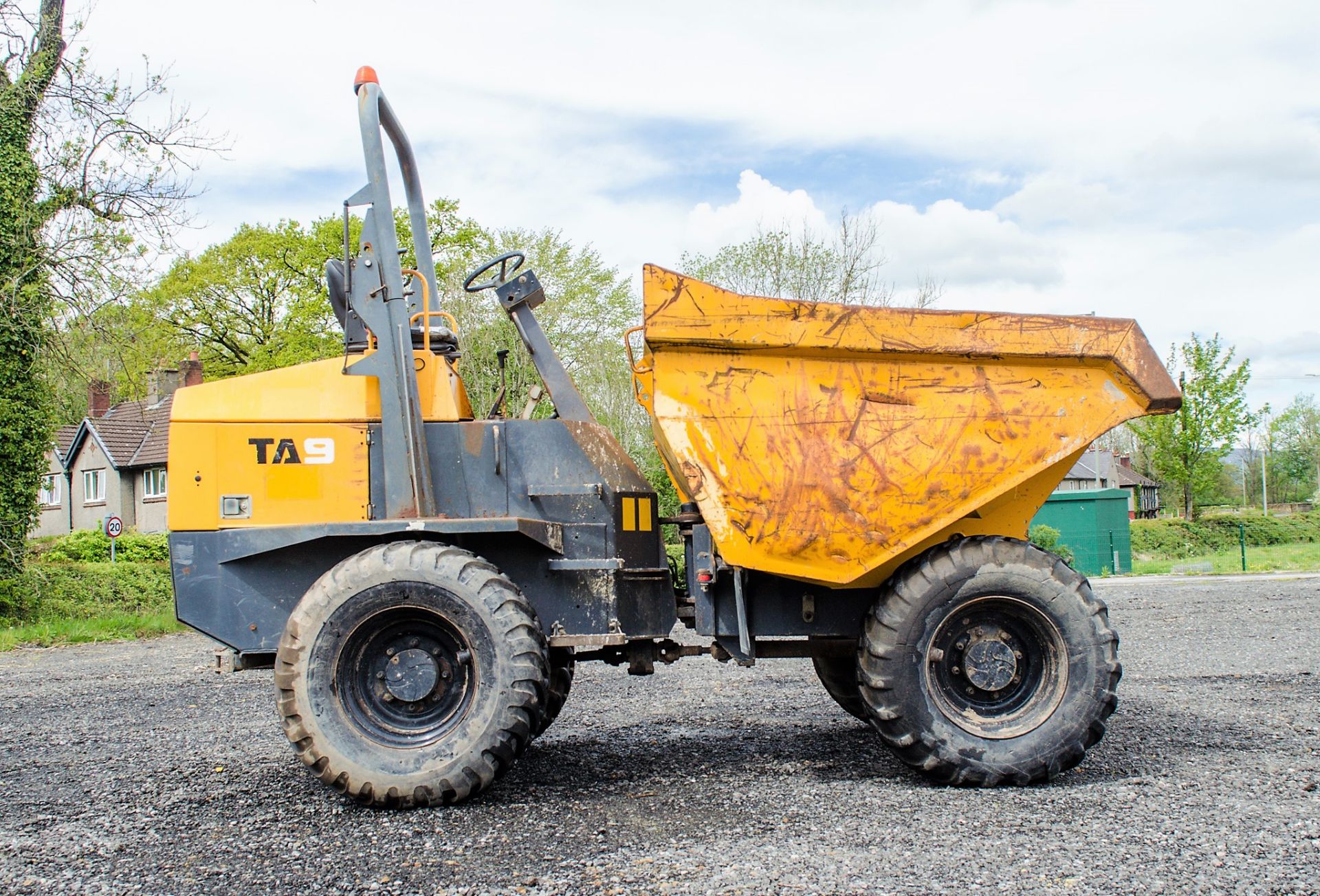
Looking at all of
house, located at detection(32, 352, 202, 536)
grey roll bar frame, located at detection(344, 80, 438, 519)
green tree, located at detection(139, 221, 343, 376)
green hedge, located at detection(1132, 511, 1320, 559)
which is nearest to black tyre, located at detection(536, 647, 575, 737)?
grey roll bar frame, located at detection(344, 80, 438, 519)

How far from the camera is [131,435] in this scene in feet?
142

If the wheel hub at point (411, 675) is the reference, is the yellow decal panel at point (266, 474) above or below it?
above

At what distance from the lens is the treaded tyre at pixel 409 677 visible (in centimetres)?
459

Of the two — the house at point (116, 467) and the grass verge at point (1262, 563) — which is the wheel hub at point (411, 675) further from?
the house at point (116, 467)

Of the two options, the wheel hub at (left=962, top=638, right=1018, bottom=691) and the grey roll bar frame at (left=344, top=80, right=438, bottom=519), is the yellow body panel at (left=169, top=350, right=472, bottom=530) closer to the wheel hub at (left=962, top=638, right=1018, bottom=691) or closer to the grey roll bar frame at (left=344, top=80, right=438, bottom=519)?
the grey roll bar frame at (left=344, top=80, right=438, bottom=519)

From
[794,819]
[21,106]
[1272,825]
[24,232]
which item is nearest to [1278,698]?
[1272,825]

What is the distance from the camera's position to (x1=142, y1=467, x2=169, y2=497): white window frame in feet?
130

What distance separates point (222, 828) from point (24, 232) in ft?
44.8

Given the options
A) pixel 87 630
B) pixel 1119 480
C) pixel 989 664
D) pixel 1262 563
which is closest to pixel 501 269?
pixel 989 664

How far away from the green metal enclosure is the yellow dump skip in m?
23.5

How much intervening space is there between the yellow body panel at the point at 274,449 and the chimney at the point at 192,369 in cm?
3276

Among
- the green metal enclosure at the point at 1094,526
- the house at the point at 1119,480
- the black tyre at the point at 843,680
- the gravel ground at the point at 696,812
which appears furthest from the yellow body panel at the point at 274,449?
the house at the point at 1119,480

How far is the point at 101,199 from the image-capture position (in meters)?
15.8

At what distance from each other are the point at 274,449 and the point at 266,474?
128 mm
